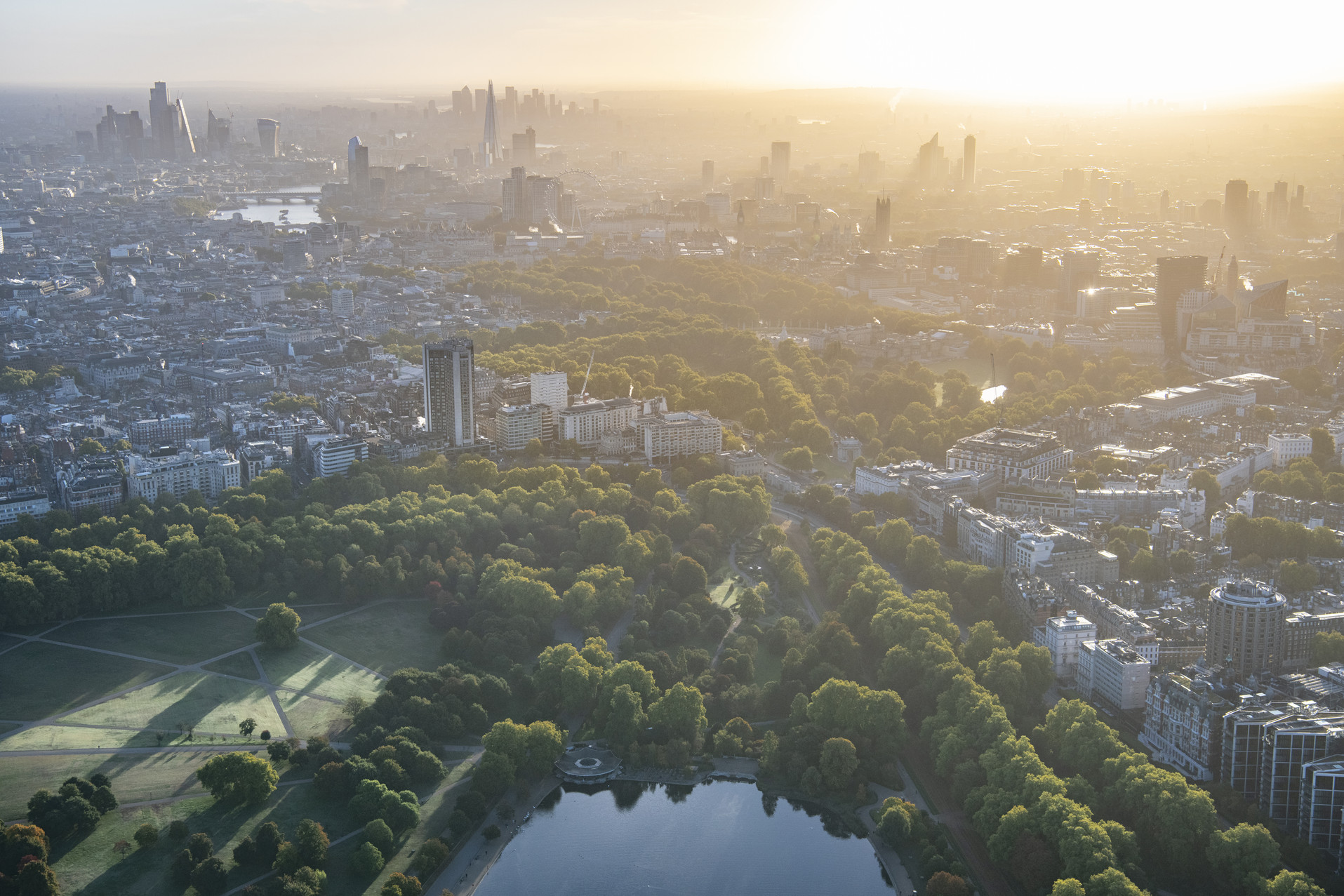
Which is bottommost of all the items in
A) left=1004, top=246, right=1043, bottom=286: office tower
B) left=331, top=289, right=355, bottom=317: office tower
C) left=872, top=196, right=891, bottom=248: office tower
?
left=331, top=289, right=355, bottom=317: office tower

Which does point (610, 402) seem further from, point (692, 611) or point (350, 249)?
point (350, 249)

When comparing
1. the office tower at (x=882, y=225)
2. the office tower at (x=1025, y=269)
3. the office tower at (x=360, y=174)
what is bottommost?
the office tower at (x=1025, y=269)

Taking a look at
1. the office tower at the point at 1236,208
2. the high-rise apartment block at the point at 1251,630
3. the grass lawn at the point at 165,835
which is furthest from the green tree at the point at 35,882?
the office tower at the point at 1236,208

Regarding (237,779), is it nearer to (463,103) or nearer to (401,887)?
(401,887)

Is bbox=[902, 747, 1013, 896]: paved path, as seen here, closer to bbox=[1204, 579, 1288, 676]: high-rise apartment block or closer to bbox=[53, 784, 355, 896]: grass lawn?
bbox=[1204, 579, 1288, 676]: high-rise apartment block

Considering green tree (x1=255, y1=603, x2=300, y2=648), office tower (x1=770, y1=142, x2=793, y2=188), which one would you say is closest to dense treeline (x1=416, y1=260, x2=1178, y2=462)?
green tree (x1=255, y1=603, x2=300, y2=648)

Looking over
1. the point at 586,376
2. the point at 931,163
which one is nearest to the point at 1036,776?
the point at 586,376

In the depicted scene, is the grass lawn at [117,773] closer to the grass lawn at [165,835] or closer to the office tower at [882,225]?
the grass lawn at [165,835]
